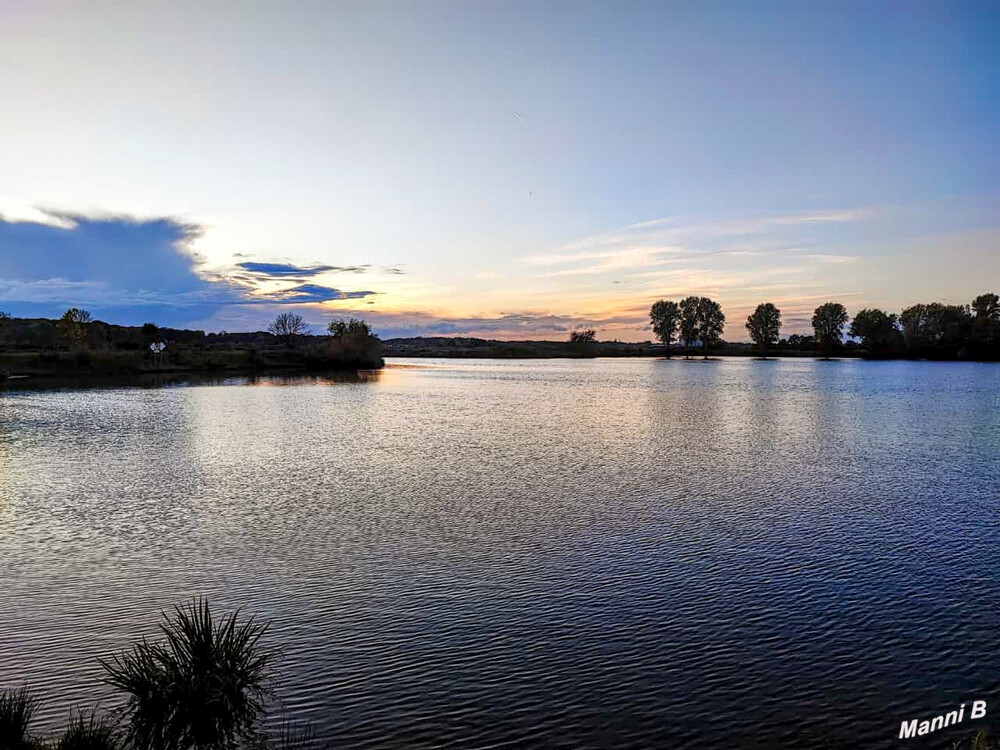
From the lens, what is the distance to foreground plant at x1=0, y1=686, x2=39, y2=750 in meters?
5.70

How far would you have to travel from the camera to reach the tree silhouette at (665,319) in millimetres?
182875

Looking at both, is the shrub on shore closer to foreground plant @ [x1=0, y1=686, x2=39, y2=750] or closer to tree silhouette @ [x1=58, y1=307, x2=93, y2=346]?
foreground plant @ [x1=0, y1=686, x2=39, y2=750]

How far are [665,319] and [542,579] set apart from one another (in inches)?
7030

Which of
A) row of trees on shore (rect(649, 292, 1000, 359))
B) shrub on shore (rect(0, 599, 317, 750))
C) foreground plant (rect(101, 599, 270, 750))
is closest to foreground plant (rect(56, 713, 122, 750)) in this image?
Answer: shrub on shore (rect(0, 599, 317, 750))

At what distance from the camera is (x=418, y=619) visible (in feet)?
32.6

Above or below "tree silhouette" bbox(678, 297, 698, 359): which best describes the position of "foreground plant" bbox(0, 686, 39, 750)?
below

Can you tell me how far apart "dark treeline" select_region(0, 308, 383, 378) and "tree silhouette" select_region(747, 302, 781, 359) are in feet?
374

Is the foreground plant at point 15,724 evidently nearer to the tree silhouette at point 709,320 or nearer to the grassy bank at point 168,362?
the grassy bank at point 168,362

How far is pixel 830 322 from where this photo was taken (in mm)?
175125

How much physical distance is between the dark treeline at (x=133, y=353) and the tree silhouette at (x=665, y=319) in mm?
94361

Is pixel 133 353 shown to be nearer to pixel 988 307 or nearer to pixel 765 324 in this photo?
pixel 765 324

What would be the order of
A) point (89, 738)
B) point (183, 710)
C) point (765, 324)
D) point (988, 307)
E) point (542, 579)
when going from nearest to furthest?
point (89, 738), point (183, 710), point (542, 579), point (988, 307), point (765, 324)

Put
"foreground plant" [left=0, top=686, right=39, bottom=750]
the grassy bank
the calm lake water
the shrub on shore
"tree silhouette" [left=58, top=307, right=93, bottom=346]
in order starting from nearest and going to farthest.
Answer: "foreground plant" [left=0, top=686, right=39, bottom=750] → the shrub on shore → the calm lake water → the grassy bank → "tree silhouette" [left=58, top=307, right=93, bottom=346]

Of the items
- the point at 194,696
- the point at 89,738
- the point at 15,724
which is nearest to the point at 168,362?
the point at 194,696
